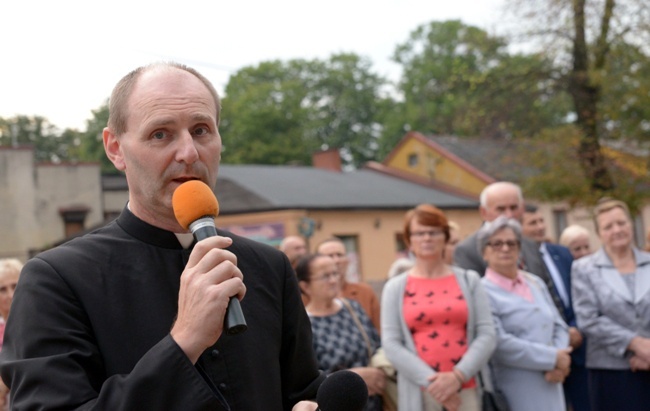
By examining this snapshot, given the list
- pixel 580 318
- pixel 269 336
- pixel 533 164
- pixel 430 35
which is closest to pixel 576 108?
pixel 533 164

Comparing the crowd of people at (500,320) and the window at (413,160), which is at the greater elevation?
the window at (413,160)

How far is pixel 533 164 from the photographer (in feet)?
79.6

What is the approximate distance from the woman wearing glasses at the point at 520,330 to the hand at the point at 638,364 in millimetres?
614

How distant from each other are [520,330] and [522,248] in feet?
3.93

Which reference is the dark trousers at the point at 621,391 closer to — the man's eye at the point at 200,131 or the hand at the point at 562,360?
the hand at the point at 562,360

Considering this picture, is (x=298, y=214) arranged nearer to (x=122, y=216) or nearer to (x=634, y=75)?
(x=634, y=75)

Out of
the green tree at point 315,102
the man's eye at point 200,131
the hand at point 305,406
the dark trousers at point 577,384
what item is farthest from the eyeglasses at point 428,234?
the green tree at point 315,102

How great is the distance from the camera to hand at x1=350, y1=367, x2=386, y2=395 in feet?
22.1

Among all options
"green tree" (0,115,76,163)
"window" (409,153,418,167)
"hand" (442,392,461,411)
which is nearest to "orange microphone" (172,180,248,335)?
"hand" (442,392,461,411)

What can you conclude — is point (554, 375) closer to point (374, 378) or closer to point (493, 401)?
→ point (493, 401)

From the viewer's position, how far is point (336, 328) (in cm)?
691

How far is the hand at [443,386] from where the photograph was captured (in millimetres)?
6293

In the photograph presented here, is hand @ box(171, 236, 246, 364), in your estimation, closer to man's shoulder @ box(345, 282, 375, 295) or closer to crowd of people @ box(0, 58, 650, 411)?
crowd of people @ box(0, 58, 650, 411)

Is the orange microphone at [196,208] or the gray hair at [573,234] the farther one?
the gray hair at [573,234]
